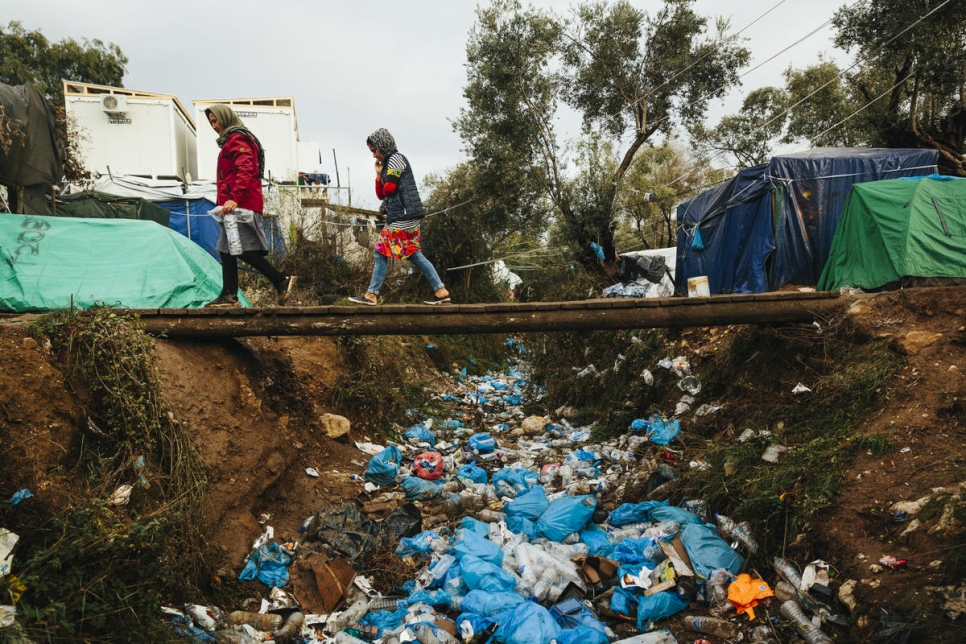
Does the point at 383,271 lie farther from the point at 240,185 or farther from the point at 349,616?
the point at 349,616

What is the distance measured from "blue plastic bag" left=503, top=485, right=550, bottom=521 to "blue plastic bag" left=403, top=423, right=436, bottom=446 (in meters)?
2.03

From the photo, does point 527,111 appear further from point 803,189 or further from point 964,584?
point 964,584

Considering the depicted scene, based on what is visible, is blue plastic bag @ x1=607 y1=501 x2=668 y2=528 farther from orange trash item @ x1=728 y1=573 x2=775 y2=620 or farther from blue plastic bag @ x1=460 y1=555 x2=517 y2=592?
blue plastic bag @ x1=460 y1=555 x2=517 y2=592

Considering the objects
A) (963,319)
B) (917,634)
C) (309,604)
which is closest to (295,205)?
(309,604)

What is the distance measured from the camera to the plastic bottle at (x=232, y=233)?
4.47 meters

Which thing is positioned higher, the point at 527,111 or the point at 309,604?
the point at 527,111

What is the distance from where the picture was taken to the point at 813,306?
495 centimetres

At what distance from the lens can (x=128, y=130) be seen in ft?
42.9

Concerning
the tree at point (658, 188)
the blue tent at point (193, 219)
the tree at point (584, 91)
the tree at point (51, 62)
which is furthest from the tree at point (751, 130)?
the tree at point (51, 62)

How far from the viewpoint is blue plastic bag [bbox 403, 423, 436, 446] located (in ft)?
22.0

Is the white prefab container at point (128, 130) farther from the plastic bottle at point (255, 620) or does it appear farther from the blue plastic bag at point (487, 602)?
the blue plastic bag at point (487, 602)

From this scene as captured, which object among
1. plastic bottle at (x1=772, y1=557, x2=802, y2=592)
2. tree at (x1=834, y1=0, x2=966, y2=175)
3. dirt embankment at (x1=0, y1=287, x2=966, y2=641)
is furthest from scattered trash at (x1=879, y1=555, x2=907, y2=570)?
tree at (x1=834, y1=0, x2=966, y2=175)

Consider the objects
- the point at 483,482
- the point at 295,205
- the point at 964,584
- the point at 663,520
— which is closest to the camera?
the point at 964,584

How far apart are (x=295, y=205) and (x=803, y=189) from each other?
330 inches
